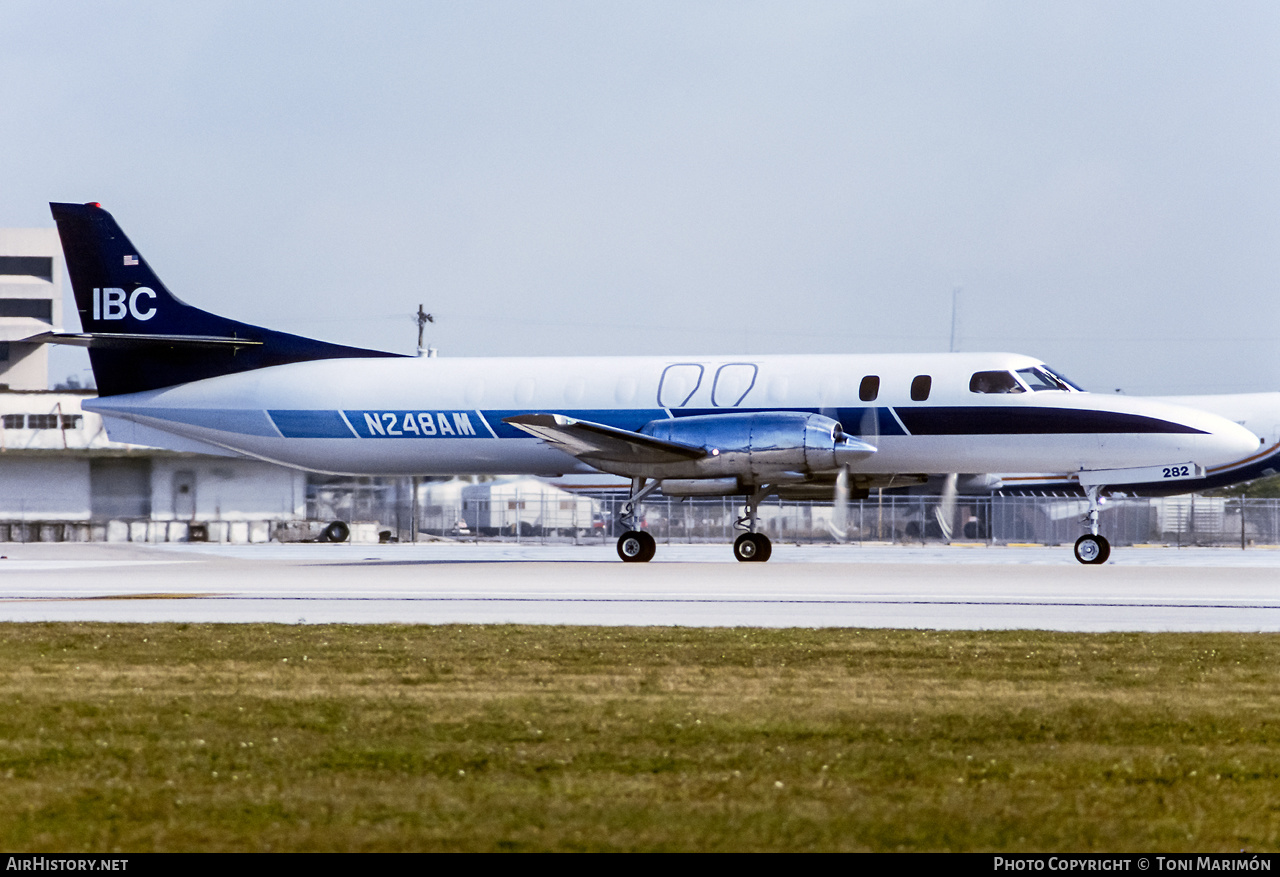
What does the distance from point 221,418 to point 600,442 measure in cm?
953

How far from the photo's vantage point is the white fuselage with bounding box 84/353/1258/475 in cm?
2873

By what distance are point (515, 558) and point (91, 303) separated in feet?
38.6

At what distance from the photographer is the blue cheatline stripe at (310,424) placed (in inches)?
1272

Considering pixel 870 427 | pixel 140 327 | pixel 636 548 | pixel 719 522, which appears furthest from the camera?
pixel 719 522

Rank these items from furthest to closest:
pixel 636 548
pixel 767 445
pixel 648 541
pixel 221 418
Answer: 1. pixel 221 418
2. pixel 648 541
3. pixel 636 548
4. pixel 767 445

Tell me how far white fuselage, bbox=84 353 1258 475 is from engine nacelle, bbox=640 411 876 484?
60 cm

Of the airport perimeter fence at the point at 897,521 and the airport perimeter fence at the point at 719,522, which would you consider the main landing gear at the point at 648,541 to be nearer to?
the airport perimeter fence at the point at 897,521

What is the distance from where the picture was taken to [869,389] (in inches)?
1163

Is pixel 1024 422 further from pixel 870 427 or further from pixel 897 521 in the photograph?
pixel 897 521

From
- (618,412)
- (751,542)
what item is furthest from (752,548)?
(618,412)

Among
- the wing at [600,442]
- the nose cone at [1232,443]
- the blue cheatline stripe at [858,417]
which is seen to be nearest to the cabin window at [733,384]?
the blue cheatline stripe at [858,417]

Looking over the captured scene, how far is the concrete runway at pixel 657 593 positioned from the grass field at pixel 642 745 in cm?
274
